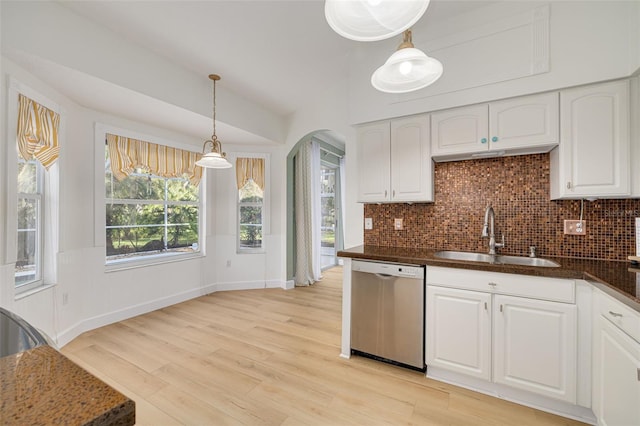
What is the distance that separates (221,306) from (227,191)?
1.81 metres

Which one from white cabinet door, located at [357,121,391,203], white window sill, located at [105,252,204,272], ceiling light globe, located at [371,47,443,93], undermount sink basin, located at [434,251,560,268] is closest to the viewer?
ceiling light globe, located at [371,47,443,93]

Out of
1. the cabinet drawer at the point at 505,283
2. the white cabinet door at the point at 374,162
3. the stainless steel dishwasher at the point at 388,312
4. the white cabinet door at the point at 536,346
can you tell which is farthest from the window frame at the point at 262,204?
the white cabinet door at the point at 536,346

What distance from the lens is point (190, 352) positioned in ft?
8.85

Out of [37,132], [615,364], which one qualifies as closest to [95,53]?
[37,132]

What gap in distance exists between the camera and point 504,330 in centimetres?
201

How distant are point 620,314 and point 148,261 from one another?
14.5 ft

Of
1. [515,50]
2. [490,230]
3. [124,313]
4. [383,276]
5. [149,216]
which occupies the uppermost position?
[515,50]

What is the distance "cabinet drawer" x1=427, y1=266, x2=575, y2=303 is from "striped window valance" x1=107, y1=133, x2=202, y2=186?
11.7 ft

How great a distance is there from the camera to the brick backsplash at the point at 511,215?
2.21 meters

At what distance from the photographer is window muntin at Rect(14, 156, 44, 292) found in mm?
2529

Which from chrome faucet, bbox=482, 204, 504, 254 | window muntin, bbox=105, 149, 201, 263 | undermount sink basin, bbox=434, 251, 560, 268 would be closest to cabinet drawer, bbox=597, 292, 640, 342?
undermount sink basin, bbox=434, 251, 560, 268

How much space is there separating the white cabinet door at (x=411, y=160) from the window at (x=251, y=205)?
103 inches

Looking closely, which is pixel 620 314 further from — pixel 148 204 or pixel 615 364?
pixel 148 204

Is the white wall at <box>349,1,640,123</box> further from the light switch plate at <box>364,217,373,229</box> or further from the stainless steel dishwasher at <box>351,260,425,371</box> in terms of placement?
the stainless steel dishwasher at <box>351,260,425,371</box>
